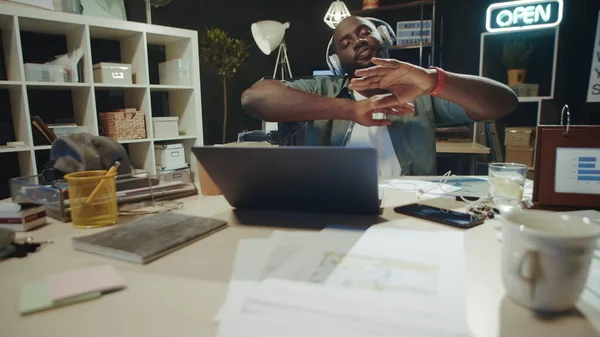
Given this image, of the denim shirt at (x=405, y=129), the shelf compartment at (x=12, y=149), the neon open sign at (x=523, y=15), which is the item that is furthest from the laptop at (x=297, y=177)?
the neon open sign at (x=523, y=15)

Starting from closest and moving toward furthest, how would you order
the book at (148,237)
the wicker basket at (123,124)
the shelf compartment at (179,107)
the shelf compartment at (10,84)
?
the book at (148,237) → the shelf compartment at (10,84) → the wicker basket at (123,124) → the shelf compartment at (179,107)

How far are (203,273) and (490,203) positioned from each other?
2.47 feet

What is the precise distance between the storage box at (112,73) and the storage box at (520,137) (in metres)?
3.32

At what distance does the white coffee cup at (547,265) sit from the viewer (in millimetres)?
445

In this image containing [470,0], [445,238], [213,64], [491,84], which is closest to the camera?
[445,238]

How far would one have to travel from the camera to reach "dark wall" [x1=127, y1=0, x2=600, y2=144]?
3633 millimetres

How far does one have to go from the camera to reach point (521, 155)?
3609 mm

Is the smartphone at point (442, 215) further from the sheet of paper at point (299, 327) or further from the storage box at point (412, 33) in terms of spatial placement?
the storage box at point (412, 33)

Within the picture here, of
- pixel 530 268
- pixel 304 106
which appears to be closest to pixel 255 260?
pixel 530 268

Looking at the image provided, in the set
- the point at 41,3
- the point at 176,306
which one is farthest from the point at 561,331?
the point at 41,3

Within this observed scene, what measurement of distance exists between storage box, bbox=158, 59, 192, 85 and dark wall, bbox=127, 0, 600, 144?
0.46 metres

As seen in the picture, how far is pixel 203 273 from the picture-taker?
60 centimetres

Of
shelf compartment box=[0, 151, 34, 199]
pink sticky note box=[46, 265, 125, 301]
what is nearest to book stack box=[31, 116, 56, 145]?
shelf compartment box=[0, 151, 34, 199]

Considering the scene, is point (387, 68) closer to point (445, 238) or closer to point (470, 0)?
point (445, 238)
